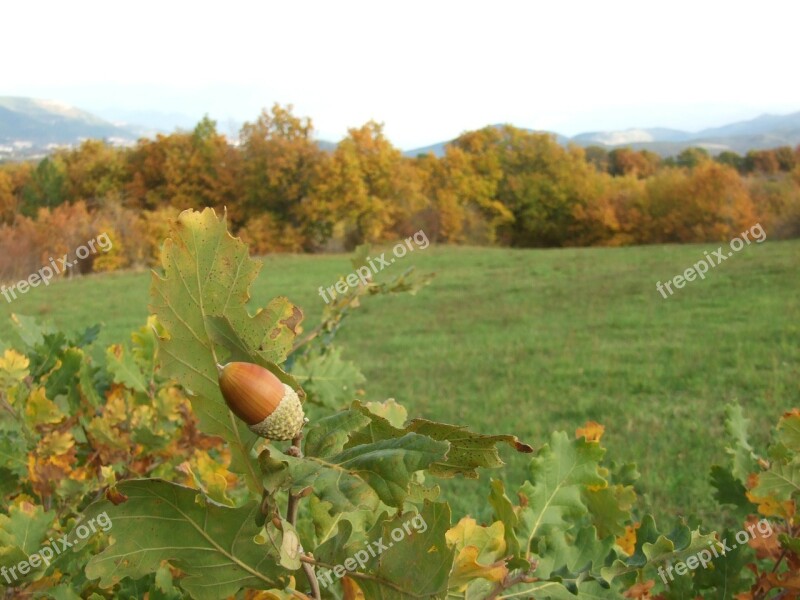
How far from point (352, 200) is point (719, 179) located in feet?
48.0

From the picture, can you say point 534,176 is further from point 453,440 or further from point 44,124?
point 44,124

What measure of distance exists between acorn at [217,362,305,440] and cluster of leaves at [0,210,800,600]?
0.06 feet

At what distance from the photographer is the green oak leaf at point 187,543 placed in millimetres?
596

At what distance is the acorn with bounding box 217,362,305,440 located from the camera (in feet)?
1.70

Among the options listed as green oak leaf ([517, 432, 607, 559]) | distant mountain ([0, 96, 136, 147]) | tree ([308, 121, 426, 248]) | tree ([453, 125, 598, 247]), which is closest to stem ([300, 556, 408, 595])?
green oak leaf ([517, 432, 607, 559])

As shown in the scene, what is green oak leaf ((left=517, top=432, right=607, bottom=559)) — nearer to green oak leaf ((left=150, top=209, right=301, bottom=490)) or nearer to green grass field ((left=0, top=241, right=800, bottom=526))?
green oak leaf ((left=150, top=209, right=301, bottom=490))

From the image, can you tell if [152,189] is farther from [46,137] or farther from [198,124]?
[46,137]

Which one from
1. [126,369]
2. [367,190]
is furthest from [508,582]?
[367,190]

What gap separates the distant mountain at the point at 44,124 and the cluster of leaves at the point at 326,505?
92902 mm

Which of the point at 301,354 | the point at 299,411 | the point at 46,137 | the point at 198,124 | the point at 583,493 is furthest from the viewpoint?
the point at 46,137

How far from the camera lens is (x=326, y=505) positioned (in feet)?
2.70

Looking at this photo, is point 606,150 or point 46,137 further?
point 46,137

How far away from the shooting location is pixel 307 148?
2812 centimetres

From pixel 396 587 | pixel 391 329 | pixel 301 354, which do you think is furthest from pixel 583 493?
pixel 391 329
